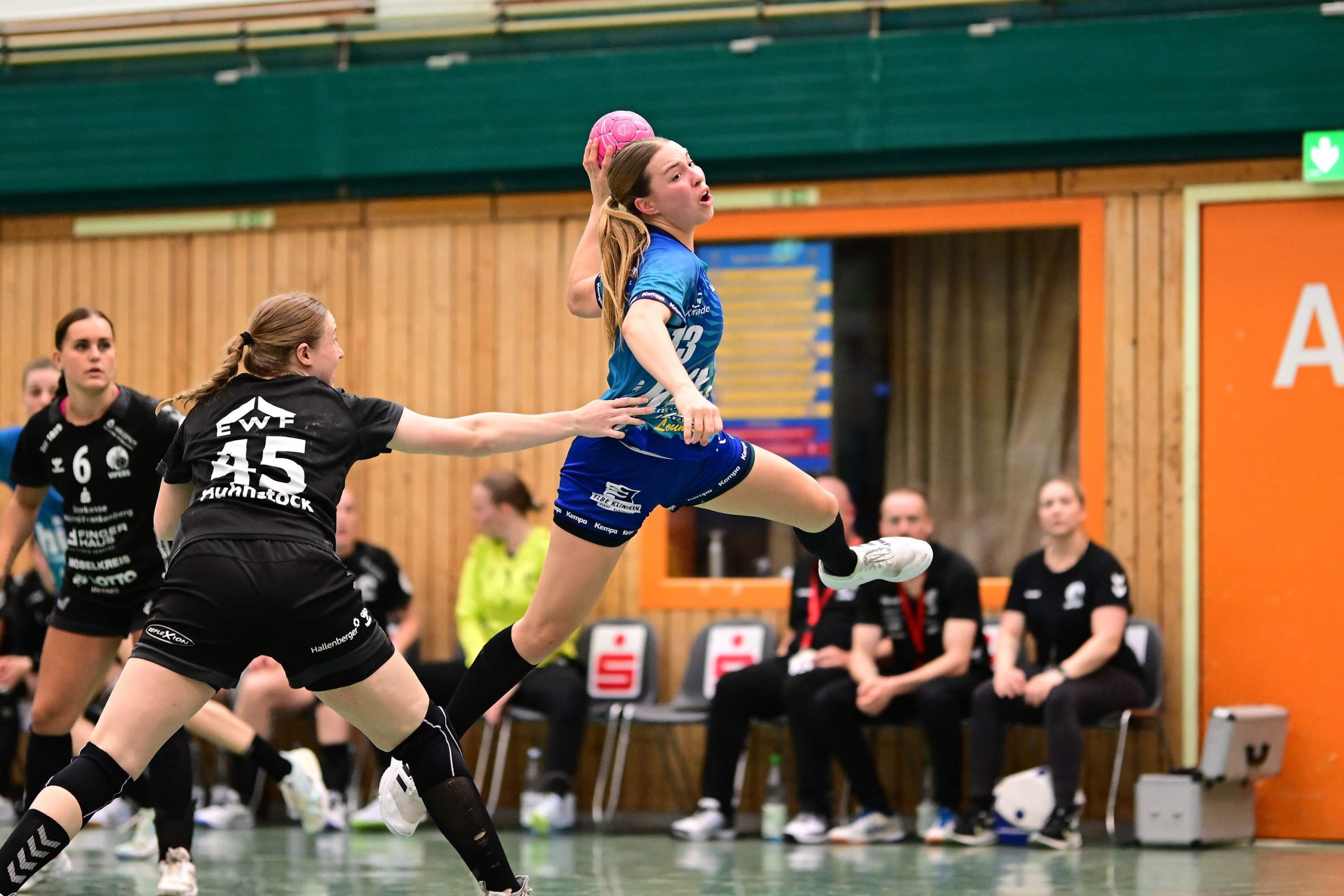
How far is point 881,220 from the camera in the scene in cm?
890

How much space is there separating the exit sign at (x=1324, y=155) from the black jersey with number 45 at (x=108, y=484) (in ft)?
17.7

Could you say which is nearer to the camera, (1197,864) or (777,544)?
(1197,864)

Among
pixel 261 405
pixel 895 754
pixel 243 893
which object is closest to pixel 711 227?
pixel 895 754

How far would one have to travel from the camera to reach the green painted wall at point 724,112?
821 centimetres

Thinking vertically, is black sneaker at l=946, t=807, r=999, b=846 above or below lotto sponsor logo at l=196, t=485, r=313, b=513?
below

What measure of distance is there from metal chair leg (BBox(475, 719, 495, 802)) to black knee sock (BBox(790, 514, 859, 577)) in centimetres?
403

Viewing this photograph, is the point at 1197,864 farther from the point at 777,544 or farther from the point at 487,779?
the point at 487,779

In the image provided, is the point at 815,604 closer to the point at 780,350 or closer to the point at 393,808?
the point at 780,350

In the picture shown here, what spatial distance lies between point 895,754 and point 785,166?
124 inches

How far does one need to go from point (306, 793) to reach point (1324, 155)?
18.0 feet

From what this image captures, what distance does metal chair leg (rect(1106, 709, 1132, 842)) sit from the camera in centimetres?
758

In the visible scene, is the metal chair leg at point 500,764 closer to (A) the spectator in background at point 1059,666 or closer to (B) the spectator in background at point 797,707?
(B) the spectator in background at point 797,707

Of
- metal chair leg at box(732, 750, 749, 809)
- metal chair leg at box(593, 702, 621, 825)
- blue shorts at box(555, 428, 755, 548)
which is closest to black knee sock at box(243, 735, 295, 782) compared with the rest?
metal chair leg at box(593, 702, 621, 825)

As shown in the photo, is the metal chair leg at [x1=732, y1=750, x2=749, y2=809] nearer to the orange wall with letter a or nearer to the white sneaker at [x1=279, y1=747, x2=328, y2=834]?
the white sneaker at [x1=279, y1=747, x2=328, y2=834]
